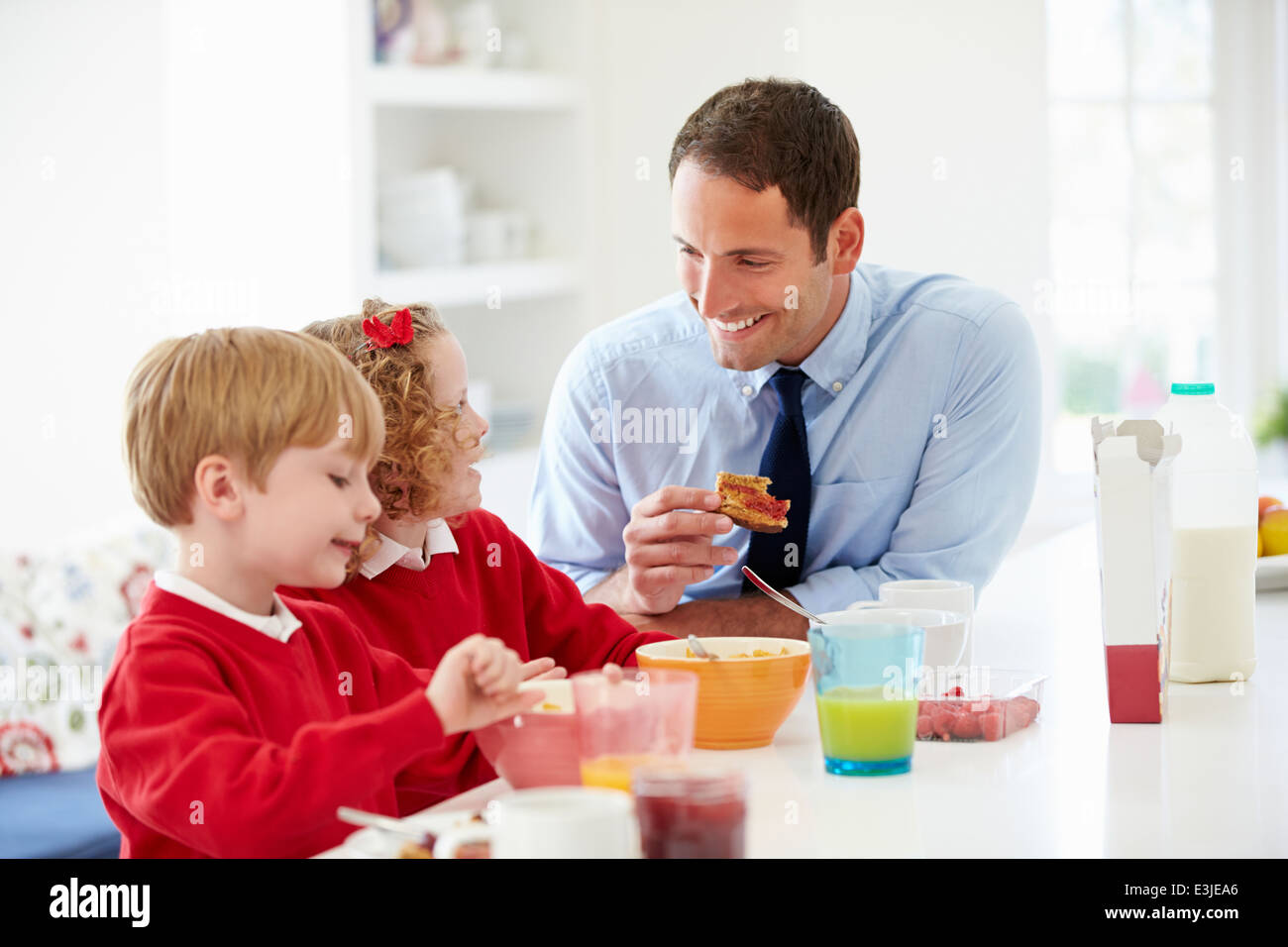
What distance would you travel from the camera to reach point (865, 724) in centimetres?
122

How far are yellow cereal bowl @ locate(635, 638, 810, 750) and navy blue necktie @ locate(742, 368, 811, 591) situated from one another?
0.78 meters

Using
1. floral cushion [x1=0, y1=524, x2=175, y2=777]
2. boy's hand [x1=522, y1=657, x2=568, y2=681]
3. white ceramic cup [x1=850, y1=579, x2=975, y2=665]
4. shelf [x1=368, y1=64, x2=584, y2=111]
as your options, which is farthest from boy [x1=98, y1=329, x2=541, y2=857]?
shelf [x1=368, y1=64, x2=584, y2=111]

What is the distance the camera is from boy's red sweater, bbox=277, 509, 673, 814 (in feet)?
5.09

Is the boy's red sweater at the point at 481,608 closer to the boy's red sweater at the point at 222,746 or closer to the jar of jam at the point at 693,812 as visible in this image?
the boy's red sweater at the point at 222,746

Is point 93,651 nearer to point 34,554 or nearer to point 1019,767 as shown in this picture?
point 34,554

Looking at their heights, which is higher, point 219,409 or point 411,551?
point 219,409

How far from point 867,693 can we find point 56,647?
2086 mm

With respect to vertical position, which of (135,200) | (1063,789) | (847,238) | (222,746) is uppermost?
(135,200)

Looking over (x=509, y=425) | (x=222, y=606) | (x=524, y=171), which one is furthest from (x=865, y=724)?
(x=524, y=171)

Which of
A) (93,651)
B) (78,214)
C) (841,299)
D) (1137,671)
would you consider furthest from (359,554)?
(78,214)

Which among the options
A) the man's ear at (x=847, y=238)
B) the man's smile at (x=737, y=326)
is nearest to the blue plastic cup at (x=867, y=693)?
the man's smile at (x=737, y=326)

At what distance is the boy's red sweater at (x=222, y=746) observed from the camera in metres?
1.01

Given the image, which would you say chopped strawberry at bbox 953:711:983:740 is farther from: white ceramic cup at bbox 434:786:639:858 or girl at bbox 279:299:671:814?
white ceramic cup at bbox 434:786:639:858

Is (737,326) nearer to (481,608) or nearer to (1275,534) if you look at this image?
(481,608)
